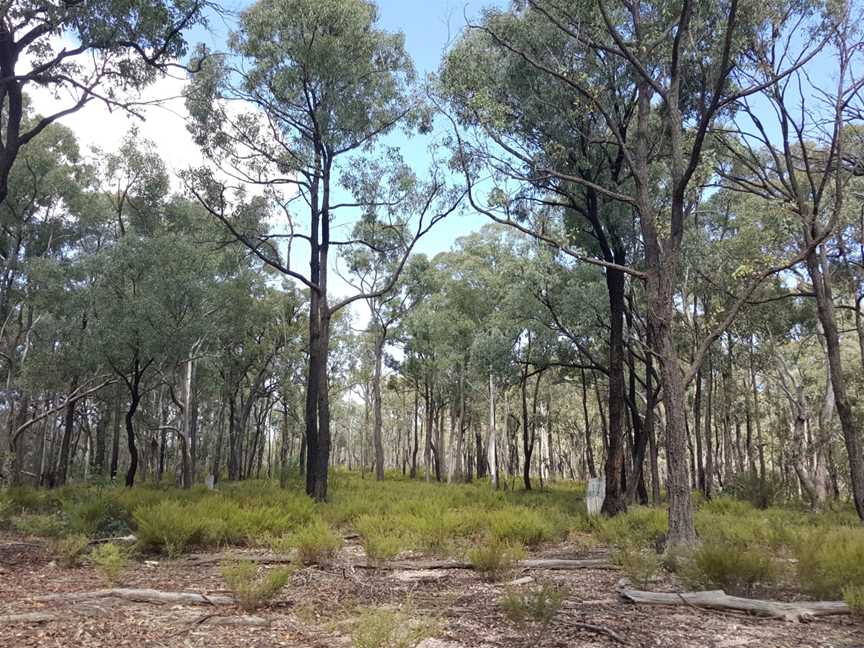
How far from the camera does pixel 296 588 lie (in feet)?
19.4

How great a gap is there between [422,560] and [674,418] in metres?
3.97

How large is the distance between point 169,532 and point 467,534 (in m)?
4.48

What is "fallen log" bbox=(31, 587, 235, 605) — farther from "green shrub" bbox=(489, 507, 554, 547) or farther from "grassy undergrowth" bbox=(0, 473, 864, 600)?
"green shrub" bbox=(489, 507, 554, 547)

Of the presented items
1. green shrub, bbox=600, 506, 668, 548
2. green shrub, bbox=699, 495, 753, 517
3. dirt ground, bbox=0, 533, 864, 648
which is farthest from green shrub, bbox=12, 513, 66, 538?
green shrub, bbox=699, 495, 753, 517

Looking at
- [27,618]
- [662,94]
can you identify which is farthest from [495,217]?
[27,618]

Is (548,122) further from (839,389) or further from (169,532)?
(169,532)

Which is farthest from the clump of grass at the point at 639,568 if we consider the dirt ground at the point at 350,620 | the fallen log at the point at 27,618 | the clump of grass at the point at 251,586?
the fallen log at the point at 27,618

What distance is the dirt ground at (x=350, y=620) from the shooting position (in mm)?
4043

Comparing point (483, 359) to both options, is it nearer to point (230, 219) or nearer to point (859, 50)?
point (230, 219)

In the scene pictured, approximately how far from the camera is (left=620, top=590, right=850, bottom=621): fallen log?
479 cm

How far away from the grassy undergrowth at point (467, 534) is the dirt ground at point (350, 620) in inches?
21.9

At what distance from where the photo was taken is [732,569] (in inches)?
213

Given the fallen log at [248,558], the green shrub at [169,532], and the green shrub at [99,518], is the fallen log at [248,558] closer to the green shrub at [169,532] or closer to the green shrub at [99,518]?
the green shrub at [169,532]

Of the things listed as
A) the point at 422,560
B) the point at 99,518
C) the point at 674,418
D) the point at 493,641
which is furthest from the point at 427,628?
the point at 99,518
